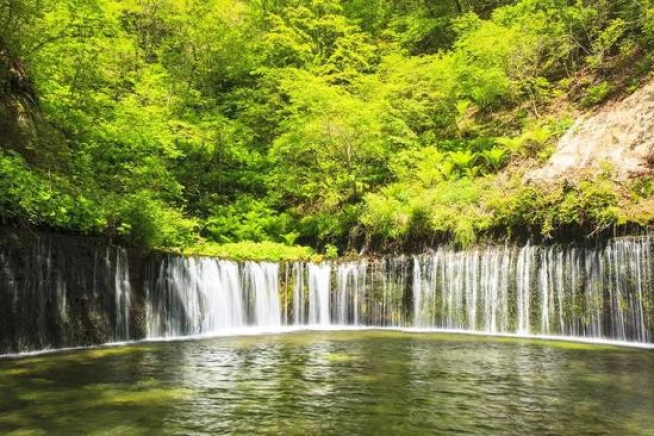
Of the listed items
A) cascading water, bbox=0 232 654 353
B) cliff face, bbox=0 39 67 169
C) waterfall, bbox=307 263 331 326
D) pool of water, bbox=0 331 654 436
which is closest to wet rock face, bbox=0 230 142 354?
cascading water, bbox=0 232 654 353

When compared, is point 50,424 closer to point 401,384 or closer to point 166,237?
point 401,384

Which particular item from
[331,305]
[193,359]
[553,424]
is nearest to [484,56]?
[331,305]

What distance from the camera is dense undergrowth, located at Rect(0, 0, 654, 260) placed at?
39.6ft

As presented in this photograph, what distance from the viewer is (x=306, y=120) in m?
20.5

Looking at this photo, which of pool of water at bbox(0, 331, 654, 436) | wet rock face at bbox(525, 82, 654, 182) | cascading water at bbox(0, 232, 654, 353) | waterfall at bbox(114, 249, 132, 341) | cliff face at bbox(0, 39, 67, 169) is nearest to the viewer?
pool of water at bbox(0, 331, 654, 436)

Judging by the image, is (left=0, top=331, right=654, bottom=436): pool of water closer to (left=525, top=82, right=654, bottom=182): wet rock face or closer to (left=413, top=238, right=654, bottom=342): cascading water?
(left=413, top=238, right=654, bottom=342): cascading water

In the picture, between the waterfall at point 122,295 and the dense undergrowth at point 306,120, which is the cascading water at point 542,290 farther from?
the waterfall at point 122,295

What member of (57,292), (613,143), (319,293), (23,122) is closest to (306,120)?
(319,293)

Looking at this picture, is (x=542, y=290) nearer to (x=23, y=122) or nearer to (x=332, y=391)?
(x=332, y=391)

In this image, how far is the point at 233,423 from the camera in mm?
5297

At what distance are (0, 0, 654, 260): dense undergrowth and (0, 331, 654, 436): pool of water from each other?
136 inches

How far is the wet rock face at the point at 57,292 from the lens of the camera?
31.6 feet

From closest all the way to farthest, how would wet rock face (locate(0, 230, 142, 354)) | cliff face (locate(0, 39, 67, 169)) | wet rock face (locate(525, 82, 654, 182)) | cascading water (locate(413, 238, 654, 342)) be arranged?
wet rock face (locate(0, 230, 142, 354)), cliff face (locate(0, 39, 67, 169)), cascading water (locate(413, 238, 654, 342)), wet rock face (locate(525, 82, 654, 182))

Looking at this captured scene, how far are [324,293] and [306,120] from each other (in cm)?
726
